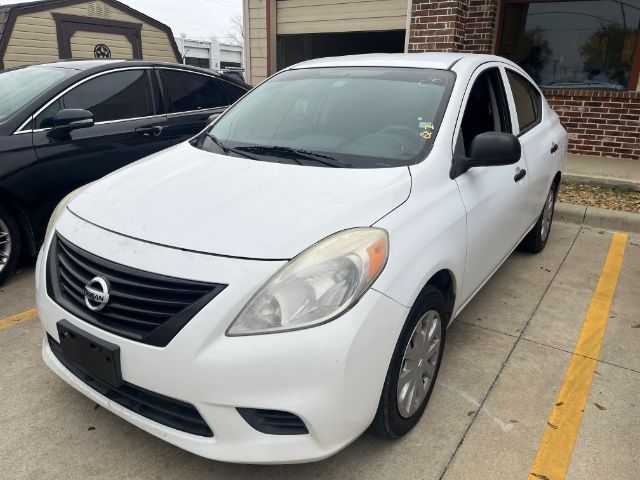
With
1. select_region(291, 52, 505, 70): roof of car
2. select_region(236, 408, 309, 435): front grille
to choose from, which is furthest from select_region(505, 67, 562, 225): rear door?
select_region(236, 408, 309, 435): front grille

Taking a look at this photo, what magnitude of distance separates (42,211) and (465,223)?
3.10 meters

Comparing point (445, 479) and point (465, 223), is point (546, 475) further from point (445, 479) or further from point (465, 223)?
point (465, 223)

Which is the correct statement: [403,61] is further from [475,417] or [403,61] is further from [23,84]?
[23,84]

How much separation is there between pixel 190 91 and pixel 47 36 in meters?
11.9

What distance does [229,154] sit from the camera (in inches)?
110

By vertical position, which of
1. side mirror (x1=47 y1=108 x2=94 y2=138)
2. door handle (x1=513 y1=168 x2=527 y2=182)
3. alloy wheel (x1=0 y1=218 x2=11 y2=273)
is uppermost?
side mirror (x1=47 y1=108 x2=94 y2=138)

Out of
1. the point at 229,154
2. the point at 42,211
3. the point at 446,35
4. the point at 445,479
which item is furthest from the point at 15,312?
the point at 446,35

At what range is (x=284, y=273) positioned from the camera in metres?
1.81

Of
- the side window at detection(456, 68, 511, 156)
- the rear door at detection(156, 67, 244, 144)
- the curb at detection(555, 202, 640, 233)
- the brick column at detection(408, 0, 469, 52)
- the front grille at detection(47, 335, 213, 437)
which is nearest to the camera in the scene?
the front grille at detection(47, 335, 213, 437)

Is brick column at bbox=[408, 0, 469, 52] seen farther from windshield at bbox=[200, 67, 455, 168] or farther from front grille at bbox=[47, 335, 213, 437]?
front grille at bbox=[47, 335, 213, 437]

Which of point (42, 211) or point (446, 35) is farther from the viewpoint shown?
point (446, 35)

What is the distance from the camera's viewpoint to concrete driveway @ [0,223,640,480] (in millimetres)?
2156

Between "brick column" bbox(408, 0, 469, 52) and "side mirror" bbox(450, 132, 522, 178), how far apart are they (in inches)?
206

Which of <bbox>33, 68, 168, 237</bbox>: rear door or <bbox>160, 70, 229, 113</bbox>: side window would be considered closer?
<bbox>33, 68, 168, 237</bbox>: rear door
